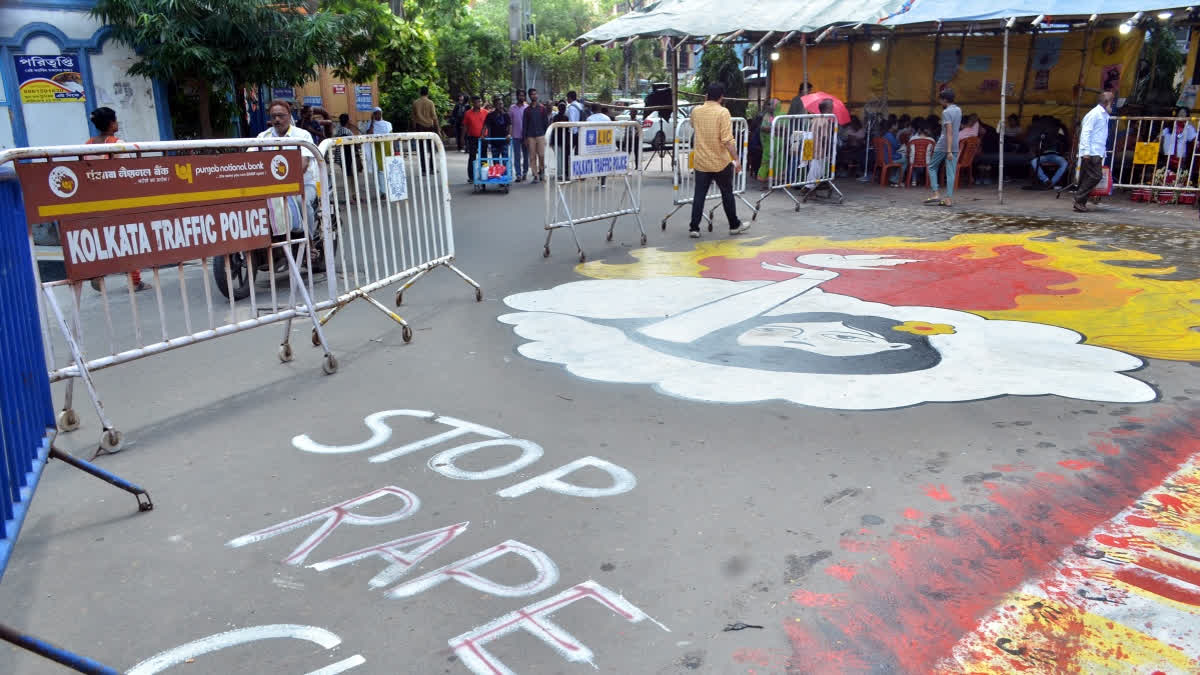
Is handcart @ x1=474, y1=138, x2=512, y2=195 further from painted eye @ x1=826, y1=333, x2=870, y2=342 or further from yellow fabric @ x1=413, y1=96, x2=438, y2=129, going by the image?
painted eye @ x1=826, y1=333, x2=870, y2=342

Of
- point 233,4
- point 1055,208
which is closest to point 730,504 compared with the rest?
point 233,4

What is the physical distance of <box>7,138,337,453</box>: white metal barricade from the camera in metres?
4.48

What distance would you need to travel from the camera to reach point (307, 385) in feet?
18.5

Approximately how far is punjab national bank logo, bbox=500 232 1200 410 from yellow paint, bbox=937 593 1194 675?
6.96 ft

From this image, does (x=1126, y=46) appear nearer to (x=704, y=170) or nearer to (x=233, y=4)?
(x=704, y=170)

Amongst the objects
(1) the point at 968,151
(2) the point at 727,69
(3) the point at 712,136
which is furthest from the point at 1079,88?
(2) the point at 727,69

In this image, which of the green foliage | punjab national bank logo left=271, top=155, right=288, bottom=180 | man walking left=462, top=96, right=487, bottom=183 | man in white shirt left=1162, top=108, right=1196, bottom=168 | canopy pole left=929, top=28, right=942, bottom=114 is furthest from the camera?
canopy pole left=929, top=28, right=942, bottom=114

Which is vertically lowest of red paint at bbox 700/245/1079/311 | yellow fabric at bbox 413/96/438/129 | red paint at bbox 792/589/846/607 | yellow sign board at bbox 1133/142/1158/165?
red paint at bbox 792/589/846/607

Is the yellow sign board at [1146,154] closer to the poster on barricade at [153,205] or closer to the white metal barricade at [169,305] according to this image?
the white metal barricade at [169,305]

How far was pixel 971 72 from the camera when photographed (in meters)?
19.1

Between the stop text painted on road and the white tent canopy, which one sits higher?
the white tent canopy

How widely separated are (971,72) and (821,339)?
15.5 meters

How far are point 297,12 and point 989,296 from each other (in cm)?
1013

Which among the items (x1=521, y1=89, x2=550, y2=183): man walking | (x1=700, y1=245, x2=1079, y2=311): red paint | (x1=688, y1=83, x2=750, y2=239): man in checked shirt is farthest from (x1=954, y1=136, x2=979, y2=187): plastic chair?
(x1=521, y1=89, x2=550, y2=183): man walking
